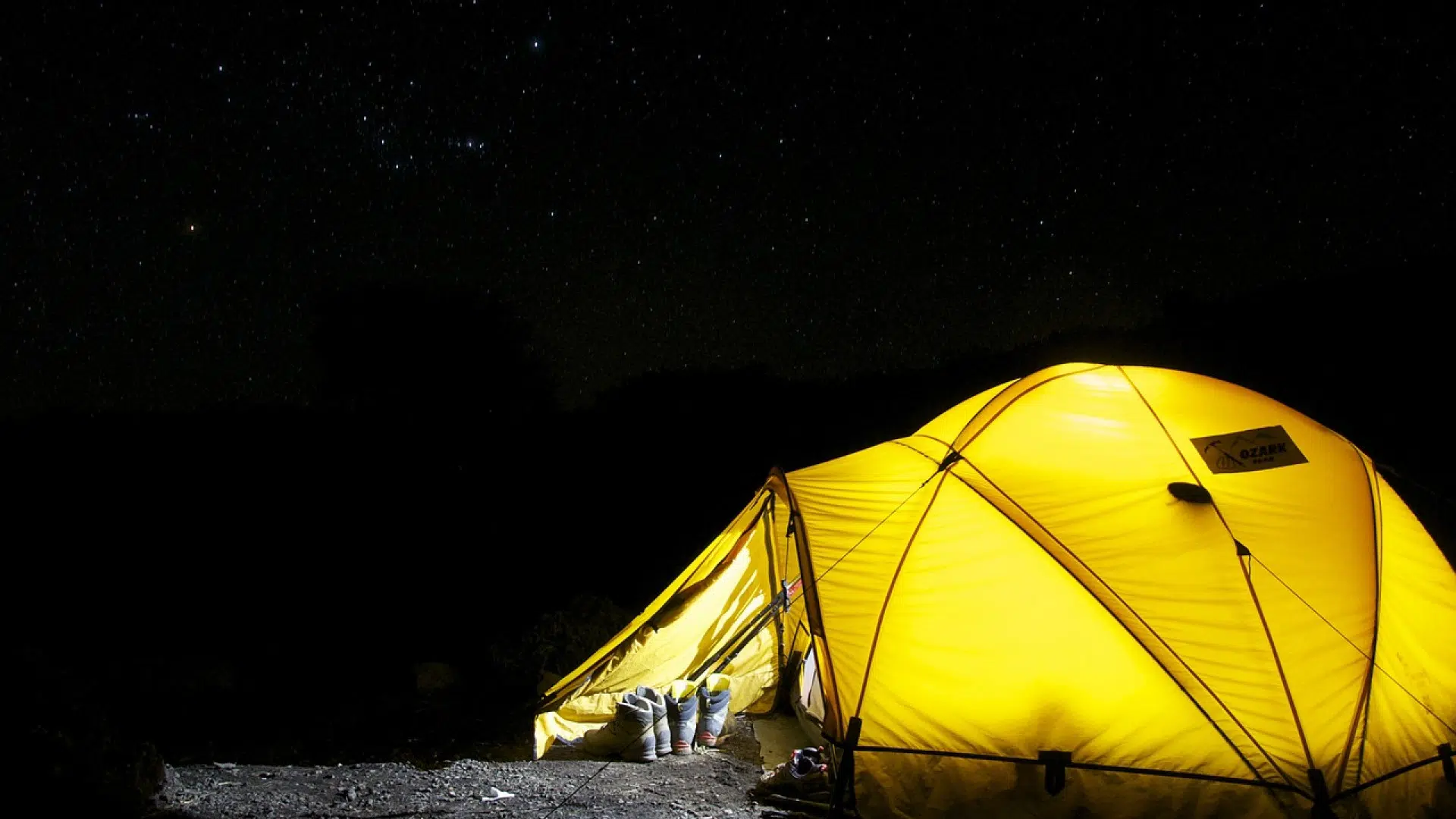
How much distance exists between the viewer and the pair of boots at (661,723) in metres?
6.40

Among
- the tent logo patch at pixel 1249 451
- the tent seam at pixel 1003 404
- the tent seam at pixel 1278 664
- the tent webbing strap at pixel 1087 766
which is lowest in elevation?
the tent webbing strap at pixel 1087 766

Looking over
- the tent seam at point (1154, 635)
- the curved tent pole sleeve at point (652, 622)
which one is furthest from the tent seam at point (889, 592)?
the curved tent pole sleeve at point (652, 622)

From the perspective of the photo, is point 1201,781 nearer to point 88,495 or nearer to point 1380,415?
point 1380,415

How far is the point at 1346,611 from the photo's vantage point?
16.8 ft

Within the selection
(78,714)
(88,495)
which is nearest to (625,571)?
(78,714)

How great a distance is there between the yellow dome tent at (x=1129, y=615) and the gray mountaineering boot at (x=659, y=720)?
41.8 inches

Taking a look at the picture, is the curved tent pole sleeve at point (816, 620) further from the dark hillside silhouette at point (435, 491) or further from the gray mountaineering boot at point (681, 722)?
the dark hillside silhouette at point (435, 491)

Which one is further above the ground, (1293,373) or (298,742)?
Result: (1293,373)

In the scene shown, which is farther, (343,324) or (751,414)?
(751,414)

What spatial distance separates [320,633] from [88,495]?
22.2 m

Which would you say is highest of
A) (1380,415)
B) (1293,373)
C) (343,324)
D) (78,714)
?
(343,324)

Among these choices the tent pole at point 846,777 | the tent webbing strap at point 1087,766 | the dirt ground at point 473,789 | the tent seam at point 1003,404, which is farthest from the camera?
the tent seam at point 1003,404

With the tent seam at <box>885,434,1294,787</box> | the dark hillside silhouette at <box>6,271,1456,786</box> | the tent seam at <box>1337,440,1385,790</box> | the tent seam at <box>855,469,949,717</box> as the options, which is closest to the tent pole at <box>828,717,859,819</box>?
the tent seam at <box>855,469,949,717</box>

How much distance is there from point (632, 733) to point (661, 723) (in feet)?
Answer: 0.90
